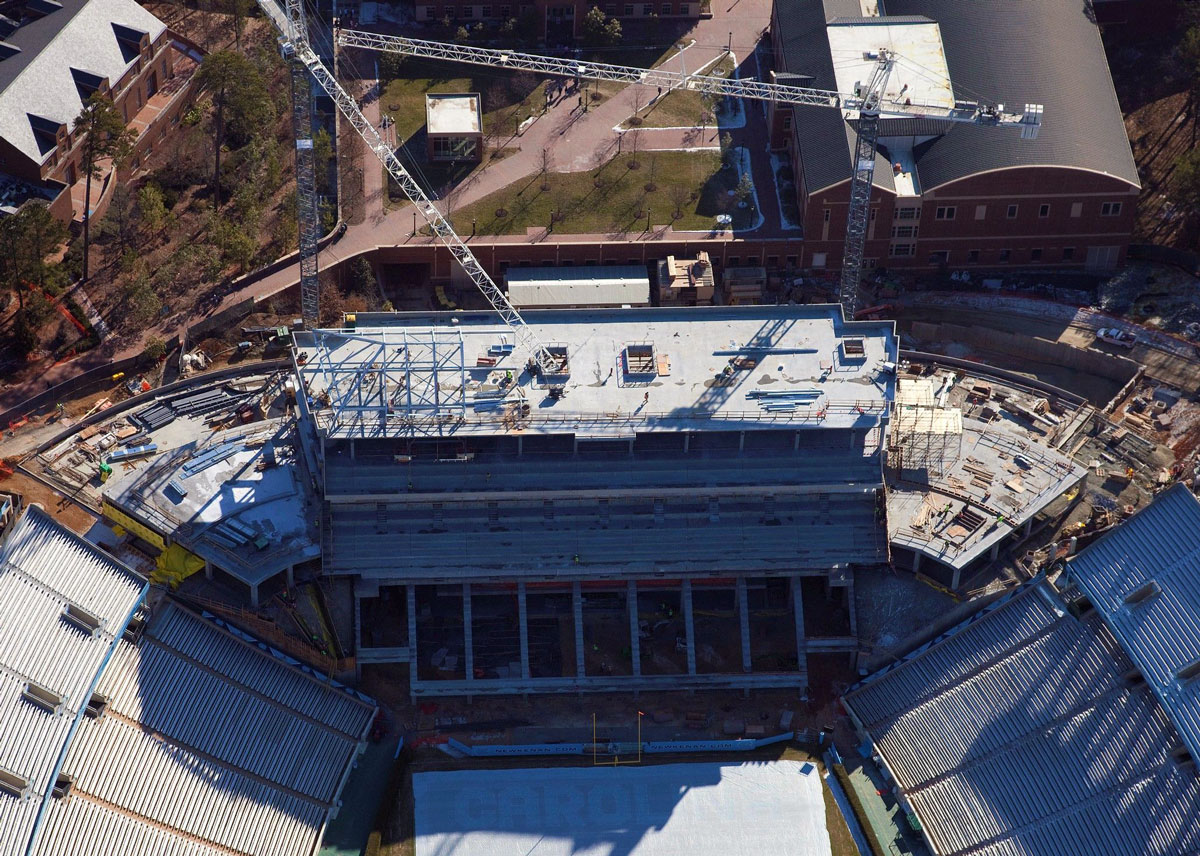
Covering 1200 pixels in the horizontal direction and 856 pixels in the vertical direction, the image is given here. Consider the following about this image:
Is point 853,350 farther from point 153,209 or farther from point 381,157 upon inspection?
point 153,209

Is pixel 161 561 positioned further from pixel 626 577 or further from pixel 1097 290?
pixel 1097 290

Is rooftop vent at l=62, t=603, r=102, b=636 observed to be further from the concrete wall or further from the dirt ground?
the concrete wall

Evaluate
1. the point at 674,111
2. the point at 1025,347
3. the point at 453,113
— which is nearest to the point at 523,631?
the point at 1025,347

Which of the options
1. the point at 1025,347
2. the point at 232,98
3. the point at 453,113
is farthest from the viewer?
the point at 453,113

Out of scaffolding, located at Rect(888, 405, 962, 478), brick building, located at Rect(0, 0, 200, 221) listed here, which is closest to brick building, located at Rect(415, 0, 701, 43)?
brick building, located at Rect(0, 0, 200, 221)

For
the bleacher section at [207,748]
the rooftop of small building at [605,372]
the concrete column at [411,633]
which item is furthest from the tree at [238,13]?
the bleacher section at [207,748]

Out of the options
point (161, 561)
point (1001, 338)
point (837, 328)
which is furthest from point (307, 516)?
point (1001, 338)

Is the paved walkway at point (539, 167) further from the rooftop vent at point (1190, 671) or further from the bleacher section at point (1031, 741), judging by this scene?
the rooftop vent at point (1190, 671)
